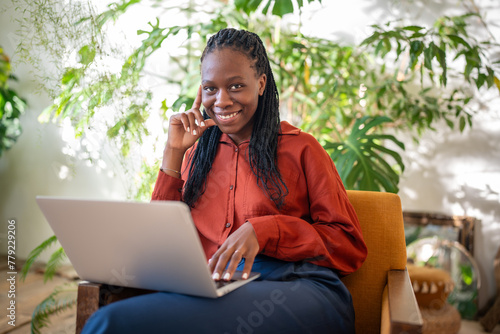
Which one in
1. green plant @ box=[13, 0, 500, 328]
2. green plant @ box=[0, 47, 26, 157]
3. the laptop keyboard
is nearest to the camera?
the laptop keyboard

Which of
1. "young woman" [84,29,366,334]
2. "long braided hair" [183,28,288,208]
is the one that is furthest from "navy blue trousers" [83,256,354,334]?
"long braided hair" [183,28,288,208]

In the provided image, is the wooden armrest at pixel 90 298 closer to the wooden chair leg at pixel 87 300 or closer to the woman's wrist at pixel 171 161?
the wooden chair leg at pixel 87 300

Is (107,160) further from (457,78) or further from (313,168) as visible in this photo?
(457,78)

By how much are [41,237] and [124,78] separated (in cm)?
65

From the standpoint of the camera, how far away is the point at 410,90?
2.92m

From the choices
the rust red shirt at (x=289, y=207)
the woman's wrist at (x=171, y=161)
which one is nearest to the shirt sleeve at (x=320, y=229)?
the rust red shirt at (x=289, y=207)

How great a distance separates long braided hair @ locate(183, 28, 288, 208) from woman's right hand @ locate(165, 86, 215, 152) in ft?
0.28

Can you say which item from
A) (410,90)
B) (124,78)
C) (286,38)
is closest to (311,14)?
(286,38)

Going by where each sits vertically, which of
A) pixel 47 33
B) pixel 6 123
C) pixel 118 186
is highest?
pixel 47 33

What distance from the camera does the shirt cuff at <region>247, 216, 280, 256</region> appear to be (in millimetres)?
1127

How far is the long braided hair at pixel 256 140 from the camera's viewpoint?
1.30 meters

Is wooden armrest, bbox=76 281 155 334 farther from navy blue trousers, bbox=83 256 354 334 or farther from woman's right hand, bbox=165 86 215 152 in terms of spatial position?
woman's right hand, bbox=165 86 215 152

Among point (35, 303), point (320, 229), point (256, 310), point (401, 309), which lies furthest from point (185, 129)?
point (35, 303)

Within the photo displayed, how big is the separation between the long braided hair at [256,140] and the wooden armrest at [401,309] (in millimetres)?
351
